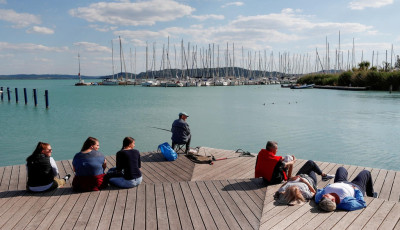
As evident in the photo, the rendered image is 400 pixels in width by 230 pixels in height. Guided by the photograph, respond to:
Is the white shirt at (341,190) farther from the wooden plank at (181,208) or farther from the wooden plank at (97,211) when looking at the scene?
the wooden plank at (97,211)

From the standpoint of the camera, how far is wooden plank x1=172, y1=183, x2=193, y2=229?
5.06 metres

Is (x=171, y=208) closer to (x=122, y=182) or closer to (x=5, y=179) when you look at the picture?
(x=122, y=182)

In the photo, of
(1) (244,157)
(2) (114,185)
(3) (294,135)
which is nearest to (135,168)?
(2) (114,185)

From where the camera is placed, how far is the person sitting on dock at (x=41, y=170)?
6.24m

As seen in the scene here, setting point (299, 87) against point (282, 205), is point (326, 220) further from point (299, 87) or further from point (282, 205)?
point (299, 87)

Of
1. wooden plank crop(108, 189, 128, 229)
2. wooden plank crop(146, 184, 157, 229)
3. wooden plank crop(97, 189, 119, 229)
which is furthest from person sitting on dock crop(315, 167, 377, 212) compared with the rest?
wooden plank crop(97, 189, 119, 229)

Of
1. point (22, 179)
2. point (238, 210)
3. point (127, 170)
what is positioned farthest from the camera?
point (22, 179)

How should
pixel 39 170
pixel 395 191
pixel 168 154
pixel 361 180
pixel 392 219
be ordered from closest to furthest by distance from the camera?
pixel 392 219
pixel 39 170
pixel 361 180
pixel 395 191
pixel 168 154

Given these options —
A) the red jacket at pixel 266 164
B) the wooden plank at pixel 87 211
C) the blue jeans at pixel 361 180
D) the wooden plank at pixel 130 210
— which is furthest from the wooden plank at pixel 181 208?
the blue jeans at pixel 361 180

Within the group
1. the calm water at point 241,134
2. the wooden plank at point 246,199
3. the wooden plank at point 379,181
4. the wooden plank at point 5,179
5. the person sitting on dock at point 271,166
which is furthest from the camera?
the calm water at point 241,134

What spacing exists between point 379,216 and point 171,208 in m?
3.49

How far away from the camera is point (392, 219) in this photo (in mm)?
5188

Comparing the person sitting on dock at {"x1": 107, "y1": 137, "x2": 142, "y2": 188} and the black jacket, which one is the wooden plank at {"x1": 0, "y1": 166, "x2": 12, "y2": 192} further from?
the person sitting on dock at {"x1": 107, "y1": 137, "x2": 142, "y2": 188}

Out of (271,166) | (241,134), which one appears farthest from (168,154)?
(241,134)
